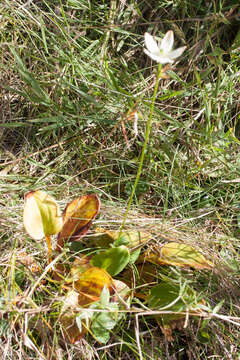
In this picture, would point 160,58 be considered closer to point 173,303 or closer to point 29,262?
point 173,303

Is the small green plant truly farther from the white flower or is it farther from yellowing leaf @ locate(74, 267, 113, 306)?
the white flower

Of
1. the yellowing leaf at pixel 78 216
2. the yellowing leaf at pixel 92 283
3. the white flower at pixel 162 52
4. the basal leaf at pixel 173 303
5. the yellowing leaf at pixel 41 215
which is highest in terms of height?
the white flower at pixel 162 52

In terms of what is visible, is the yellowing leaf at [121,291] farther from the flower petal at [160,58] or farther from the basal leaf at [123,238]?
the flower petal at [160,58]

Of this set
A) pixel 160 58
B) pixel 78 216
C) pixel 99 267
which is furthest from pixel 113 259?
pixel 160 58

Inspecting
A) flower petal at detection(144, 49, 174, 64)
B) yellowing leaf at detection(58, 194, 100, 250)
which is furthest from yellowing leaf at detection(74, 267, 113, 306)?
flower petal at detection(144, 49, 174, 64)

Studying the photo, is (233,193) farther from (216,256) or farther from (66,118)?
(66,118)

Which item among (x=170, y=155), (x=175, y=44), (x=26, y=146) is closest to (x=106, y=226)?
(x=170, y=155)

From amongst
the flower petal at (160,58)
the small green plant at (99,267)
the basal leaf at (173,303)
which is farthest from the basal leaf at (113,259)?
the flower petal at (160,58)
